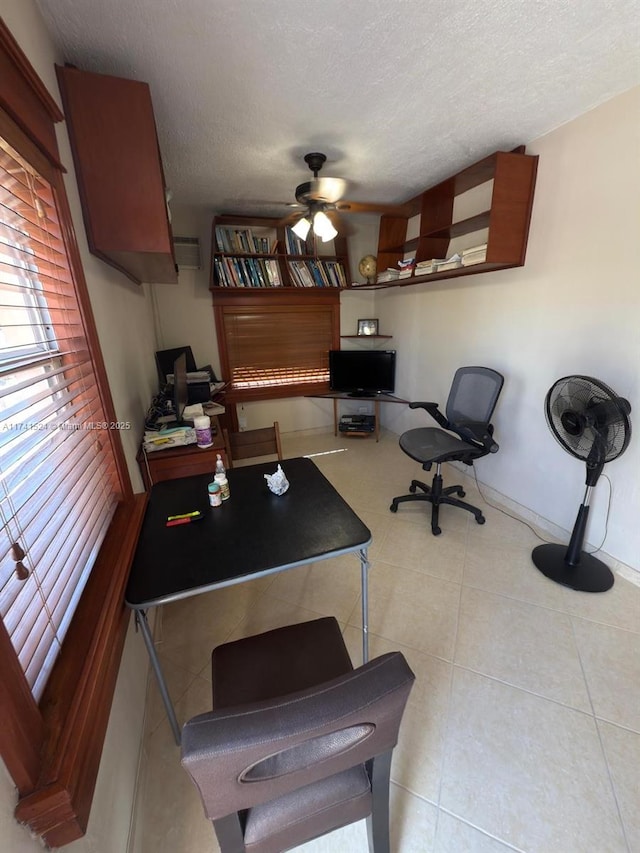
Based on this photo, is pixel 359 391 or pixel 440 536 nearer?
pixel 440 536

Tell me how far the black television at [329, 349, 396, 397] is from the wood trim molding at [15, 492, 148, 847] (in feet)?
10.1

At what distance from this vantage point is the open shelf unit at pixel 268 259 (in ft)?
10.5

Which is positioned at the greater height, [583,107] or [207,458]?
[583,107]

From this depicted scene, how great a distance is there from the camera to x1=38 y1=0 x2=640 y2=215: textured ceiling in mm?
1162

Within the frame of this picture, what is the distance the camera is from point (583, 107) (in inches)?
68.7

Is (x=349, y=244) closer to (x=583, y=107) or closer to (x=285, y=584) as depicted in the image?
(x=583, y=107)

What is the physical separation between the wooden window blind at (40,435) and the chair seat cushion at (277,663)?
466 mm

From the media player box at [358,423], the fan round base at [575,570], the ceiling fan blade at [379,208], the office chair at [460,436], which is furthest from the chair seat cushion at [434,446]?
the ceiling fan blade at [379,208]

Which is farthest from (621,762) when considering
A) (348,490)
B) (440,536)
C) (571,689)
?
(348,490)

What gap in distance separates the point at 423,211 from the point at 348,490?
8.02ft

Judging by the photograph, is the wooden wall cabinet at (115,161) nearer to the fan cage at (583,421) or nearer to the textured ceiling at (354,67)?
the textured ceiling at (354,67)

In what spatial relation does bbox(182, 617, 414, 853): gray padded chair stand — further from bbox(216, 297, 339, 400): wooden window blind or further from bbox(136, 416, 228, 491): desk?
bbox(216, 297, 339, 400): wooden window blind

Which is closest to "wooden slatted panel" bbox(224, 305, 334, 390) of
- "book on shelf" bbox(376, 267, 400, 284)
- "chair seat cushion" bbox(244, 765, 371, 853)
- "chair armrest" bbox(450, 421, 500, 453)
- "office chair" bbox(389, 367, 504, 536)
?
"book on shelf" bbox(376, 267, 400, 284)

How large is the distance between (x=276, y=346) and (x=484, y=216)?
90.7 inches
